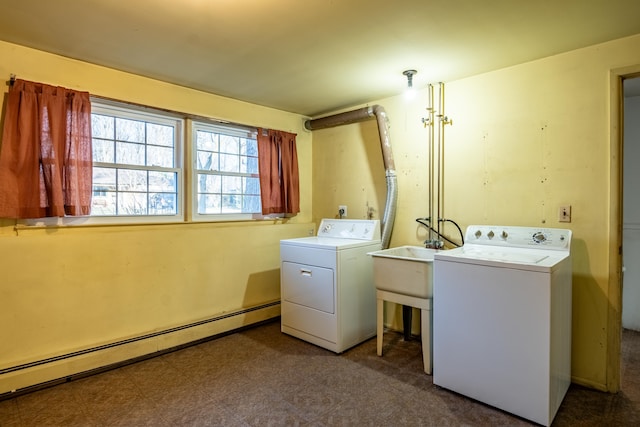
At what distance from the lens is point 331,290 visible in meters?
2.87

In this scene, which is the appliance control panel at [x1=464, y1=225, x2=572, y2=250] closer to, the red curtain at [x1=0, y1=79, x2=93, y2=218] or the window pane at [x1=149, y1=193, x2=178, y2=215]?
the window pane at [x1=149, y1=193, x2=178, y2=215]

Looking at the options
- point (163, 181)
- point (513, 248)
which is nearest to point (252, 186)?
point (163, 181)

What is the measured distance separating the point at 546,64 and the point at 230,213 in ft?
9.33

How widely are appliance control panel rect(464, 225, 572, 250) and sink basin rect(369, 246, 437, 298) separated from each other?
38 cm

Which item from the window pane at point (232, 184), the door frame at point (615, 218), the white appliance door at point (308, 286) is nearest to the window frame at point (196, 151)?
the window pane at point (232, 184)

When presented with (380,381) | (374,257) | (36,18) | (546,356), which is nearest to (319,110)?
(374,257)

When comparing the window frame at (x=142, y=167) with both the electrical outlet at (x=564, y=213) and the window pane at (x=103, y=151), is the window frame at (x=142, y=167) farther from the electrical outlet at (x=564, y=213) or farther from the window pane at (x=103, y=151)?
the electrical outlet at (x=564, y=213)

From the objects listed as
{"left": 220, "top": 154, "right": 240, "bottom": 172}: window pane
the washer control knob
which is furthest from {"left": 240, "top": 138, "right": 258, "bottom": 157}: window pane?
the washer control knob

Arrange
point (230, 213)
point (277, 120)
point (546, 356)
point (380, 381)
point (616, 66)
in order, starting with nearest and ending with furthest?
point (546, 356)
point (616, 66)
point (380, 381)
point (230, 213)
point (277, 120)

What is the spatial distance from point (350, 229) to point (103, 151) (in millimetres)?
2165

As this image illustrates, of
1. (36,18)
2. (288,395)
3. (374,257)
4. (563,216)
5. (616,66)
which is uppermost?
(36,18)

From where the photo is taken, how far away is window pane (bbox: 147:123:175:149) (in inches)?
116

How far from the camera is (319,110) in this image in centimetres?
383

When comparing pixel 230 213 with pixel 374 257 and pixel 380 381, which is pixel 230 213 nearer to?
pixel 374 257
